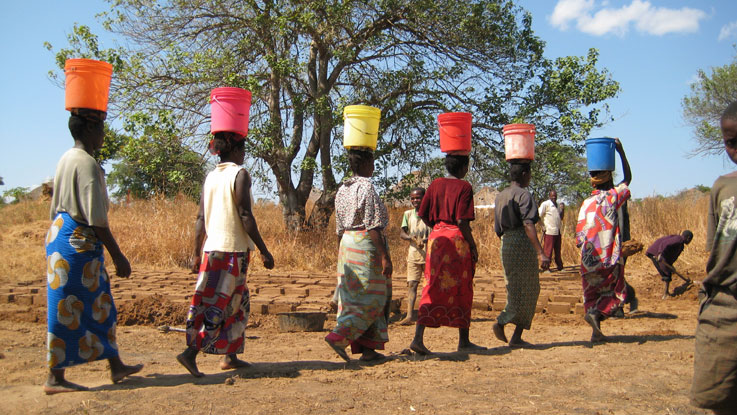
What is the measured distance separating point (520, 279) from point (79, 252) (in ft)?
10.4

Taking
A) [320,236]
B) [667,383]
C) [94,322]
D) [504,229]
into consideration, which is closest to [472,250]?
[504,229]

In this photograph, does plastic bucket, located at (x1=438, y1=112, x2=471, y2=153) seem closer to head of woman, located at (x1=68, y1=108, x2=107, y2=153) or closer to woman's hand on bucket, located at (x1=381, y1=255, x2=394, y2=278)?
woman's hand on bucket, located at (x1=381, y1=255, x2=394, y2=278)

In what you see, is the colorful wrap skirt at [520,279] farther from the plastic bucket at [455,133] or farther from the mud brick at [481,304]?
the mud brick at [481,304]

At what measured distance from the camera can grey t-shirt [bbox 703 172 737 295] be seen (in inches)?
91.8

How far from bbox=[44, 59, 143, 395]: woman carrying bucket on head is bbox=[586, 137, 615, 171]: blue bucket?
366 cm

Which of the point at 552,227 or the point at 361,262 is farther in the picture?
the point at 552,227

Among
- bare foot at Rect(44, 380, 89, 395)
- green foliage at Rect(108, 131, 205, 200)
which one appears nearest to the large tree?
green foliage at Rect(108, 131, 205, 200)

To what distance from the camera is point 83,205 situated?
3.29m

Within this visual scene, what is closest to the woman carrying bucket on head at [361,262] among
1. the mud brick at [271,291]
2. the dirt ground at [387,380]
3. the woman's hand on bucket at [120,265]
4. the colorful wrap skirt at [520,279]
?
the dirt ground at [387,380]

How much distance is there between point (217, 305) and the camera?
Answer: 11.9ft

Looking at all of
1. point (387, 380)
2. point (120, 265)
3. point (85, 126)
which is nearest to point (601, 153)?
point (387, 380)

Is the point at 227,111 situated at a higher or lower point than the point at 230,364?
higher

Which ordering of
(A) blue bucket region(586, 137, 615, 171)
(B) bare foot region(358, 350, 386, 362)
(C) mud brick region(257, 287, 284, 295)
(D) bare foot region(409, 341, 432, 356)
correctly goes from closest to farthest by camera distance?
(B) bare foot region(358, 350, 386, 362) < (D) bare foot region(409, 341, 432, 356) < (A) blue bucket region(586, 137, 615, 171) < (C) mud brick region(257, 287, 284, 295)

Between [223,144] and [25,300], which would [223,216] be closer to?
[223,144]
